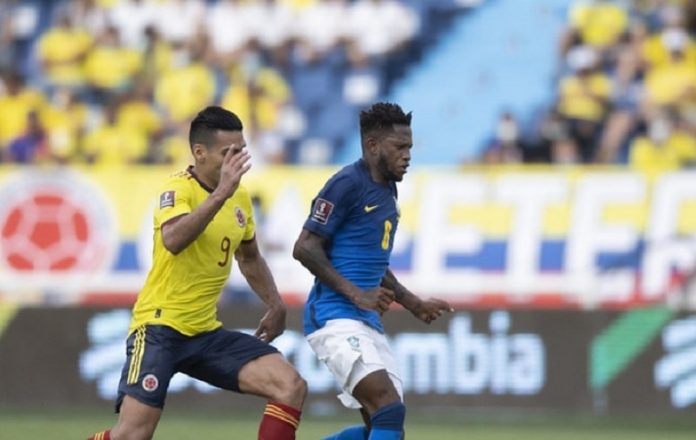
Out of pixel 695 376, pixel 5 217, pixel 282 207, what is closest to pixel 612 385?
pixel 695 376

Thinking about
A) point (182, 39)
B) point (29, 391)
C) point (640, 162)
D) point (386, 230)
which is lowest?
point (29, 391)

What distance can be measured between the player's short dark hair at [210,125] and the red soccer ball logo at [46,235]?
1064 centimetres

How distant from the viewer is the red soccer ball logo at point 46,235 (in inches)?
738

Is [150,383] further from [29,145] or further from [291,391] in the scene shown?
[29,145]

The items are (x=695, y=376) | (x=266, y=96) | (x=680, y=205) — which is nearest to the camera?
(x=695, y=376)

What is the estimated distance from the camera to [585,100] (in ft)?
64.5

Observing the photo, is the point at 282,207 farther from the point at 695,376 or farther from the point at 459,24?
the point at 695,376

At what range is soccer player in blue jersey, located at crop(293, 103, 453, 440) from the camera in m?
8.68

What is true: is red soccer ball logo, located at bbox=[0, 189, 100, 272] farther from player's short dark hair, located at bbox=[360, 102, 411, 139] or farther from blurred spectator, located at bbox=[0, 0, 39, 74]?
player's short dark hair, located at bbox=[360, 102, 411, 139]

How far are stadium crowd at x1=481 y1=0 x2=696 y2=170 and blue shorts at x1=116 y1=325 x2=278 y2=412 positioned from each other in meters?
11.0

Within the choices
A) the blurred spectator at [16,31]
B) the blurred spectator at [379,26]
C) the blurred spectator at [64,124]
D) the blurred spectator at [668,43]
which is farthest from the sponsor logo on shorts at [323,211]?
the blurred spectator at [16,31]

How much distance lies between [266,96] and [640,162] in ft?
16.4

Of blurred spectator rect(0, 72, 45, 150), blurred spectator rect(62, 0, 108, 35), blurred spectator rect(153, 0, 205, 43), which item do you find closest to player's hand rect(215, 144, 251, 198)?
blurred spectator rect(0, 72, 45, 150)

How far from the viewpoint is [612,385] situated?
15.4 metres
